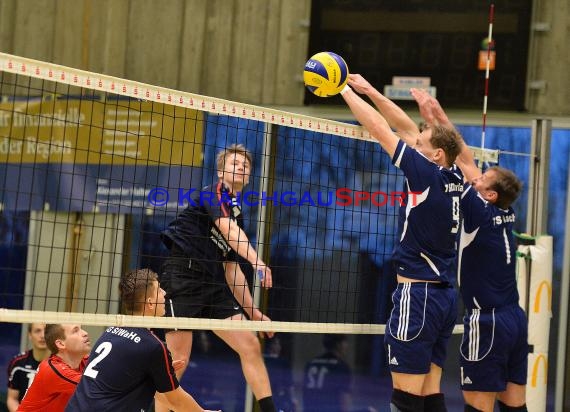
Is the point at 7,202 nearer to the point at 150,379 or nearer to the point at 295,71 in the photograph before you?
the point at 295,71

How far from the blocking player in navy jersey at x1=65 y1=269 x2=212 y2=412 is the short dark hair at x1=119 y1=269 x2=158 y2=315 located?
0.62 ft

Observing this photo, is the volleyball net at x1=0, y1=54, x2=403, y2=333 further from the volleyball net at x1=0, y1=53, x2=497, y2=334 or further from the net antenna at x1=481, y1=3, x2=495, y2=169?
the net antenna at x1=481, y1=3, x2=495, y2=169

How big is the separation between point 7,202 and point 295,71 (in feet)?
11.0

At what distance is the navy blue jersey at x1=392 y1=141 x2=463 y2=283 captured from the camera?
567 cm

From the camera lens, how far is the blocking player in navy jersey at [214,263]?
22.2 feet

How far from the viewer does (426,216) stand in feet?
18.8

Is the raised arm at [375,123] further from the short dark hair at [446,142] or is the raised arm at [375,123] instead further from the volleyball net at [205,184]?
the volleyball net at [205,184]

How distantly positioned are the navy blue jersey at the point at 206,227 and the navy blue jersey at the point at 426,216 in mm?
1394

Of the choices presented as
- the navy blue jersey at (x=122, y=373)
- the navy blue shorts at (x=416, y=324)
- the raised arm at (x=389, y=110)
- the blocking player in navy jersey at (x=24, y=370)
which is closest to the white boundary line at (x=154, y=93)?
the raised arm at (x=389, y=110)

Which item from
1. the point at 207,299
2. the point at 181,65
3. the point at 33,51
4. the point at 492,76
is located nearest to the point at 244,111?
the point at 207,299

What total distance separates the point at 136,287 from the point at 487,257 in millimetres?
2261

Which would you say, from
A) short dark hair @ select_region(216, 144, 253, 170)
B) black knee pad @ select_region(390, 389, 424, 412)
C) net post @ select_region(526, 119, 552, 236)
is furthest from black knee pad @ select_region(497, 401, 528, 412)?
short dark hair @ select_region(216, 144, 253, 170)

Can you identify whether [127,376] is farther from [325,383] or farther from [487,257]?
[325,383]

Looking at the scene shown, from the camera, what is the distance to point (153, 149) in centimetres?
1008
